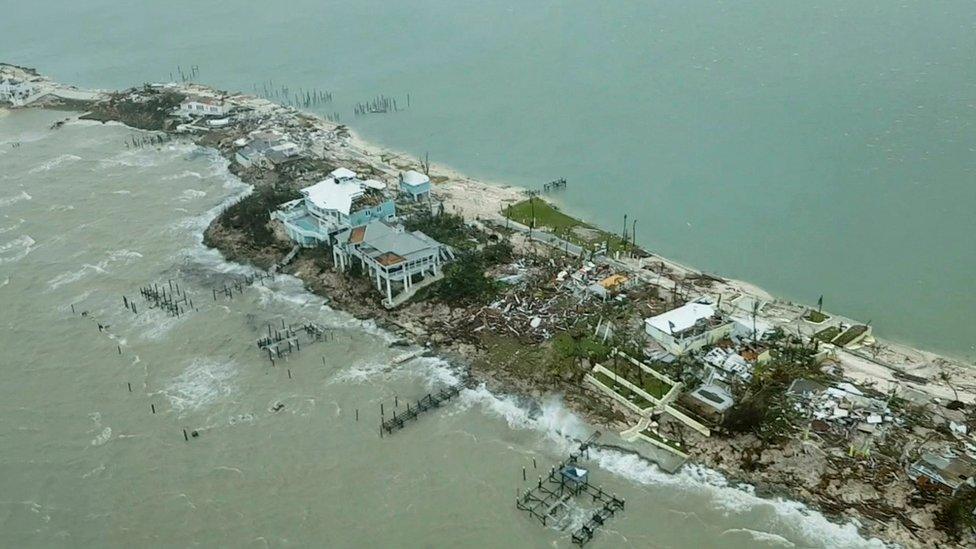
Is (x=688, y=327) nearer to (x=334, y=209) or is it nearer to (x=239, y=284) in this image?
(x=334, y=209)

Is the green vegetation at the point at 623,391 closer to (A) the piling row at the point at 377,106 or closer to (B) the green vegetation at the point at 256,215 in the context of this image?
(B) the green vegetation at the point at 256,215

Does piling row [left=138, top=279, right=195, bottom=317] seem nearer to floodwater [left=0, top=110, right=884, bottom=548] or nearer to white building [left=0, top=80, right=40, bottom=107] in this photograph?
floodwater [left=0, top=110, right=884, bottom=548]

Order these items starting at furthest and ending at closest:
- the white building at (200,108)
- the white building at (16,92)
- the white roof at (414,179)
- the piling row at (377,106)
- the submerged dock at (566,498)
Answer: the white building at (16,92) → the piling row at (377,106) → the white building at (200,108) → the white roof at (414,179) → the submerged dock at (566,498)

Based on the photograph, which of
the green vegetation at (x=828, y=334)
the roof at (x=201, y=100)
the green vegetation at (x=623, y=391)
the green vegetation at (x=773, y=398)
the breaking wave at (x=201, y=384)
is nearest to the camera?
the green vegetation at (x=773, y=398)

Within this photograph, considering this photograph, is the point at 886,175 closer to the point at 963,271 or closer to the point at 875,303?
the point at 963,271

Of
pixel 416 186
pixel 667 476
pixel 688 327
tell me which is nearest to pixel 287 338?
pixel 416 186

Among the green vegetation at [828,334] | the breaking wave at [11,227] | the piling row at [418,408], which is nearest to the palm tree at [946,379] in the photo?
the green vegetation at [828,334]
